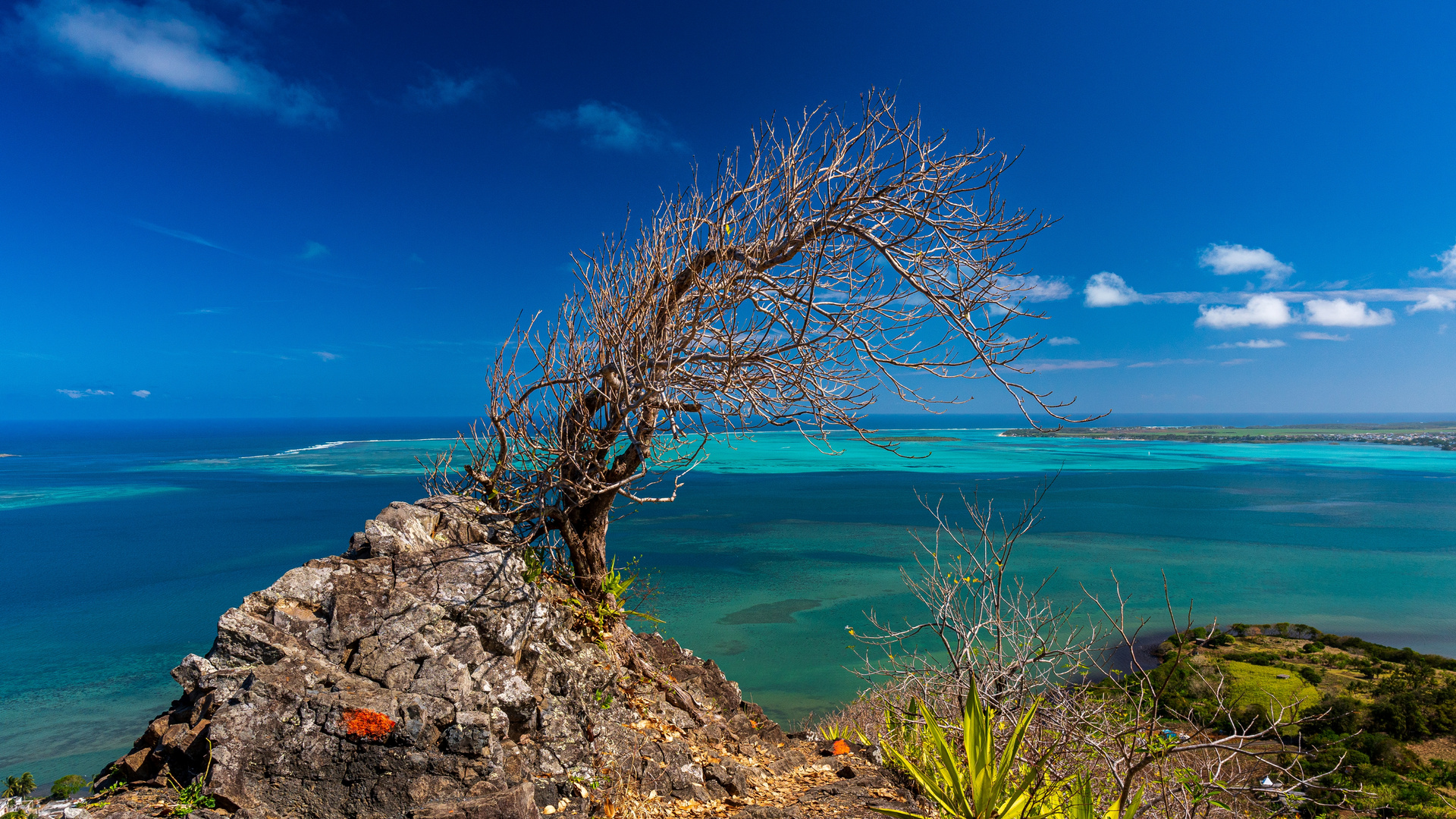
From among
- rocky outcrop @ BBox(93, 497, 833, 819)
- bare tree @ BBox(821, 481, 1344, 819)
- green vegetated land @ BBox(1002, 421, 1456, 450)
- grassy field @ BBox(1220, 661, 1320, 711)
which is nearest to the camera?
bare tree @ BBox(821, 481, 1344, 819)

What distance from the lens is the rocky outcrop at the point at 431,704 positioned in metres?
3.33

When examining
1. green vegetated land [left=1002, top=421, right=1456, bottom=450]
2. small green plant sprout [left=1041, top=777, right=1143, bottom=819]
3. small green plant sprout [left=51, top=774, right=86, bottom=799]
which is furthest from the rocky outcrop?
green vegetated land [left=1002, top=421, right=1456, bottom=450]

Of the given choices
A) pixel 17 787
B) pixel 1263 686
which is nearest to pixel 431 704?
pixel 17 787

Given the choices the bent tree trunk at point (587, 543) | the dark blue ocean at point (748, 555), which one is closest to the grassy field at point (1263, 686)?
the dark blue ocean at point (748, 555)

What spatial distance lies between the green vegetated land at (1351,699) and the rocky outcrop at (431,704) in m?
6.63

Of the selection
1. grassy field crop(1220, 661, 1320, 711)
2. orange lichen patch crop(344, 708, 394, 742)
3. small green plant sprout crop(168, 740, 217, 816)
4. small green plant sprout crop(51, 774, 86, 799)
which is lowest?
grassy field crop(1220, 661, 1320, 711)

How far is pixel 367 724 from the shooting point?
3.44 m

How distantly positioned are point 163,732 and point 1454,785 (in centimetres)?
1573

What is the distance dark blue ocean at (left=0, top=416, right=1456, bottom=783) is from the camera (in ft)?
49.9

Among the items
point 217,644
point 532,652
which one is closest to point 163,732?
point 217,644

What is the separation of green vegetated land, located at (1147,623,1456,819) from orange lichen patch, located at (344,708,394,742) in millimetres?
8361

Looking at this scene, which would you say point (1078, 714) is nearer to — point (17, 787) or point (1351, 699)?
point (17, 787)

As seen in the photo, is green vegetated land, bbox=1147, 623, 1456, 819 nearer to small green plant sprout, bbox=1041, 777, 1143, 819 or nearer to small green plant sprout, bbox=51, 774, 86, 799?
small green plant sprout, bbox=1041, 777, 1143, 819

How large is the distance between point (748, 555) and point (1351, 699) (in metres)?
17.4
